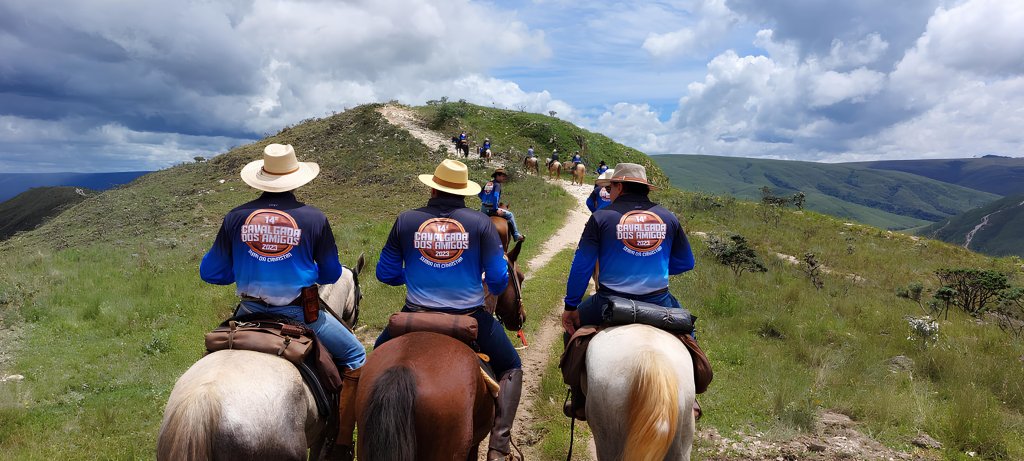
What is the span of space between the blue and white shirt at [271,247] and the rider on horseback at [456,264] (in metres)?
0.68

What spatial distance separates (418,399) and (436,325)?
666 mm

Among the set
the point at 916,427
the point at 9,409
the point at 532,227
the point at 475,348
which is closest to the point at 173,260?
the point at 9,409

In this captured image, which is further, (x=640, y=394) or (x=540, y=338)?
(x=540, y=338)

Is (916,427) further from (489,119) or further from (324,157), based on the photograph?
(489,119)

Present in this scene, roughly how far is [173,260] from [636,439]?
14774 millimetres

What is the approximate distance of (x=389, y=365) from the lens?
129 inches

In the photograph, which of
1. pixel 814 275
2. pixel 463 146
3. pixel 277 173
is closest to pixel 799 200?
pixel 814 275

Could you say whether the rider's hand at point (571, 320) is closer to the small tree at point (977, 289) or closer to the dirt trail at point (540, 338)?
the dirt trail at point (540, 338)

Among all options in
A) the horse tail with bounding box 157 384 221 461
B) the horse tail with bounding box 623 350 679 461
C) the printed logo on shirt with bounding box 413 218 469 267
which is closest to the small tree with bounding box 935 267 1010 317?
the horse tail with bounding box 623 350 679 461

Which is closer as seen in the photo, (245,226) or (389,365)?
(389,365)

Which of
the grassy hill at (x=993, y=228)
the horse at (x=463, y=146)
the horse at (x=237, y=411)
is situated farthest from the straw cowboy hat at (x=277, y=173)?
the grassy hill at (x=993, y=228)

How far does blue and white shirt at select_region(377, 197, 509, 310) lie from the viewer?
4.07m

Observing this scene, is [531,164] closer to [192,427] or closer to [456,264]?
[456,264]

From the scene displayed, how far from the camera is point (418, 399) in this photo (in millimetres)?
3195
